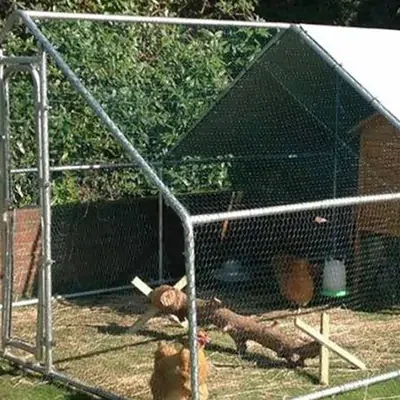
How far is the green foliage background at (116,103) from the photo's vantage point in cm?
926

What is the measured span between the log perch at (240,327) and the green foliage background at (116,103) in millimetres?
2237

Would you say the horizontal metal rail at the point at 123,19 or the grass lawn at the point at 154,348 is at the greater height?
the horizontal metal rail at the point at 123,19

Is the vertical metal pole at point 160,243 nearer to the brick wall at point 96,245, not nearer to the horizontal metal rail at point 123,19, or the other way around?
the brick wall at point 96,245

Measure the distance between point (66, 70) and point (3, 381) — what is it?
203 cm

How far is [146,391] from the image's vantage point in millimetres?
6293

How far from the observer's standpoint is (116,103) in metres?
9.19

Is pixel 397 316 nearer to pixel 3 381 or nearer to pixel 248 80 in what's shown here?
pixel 248 80

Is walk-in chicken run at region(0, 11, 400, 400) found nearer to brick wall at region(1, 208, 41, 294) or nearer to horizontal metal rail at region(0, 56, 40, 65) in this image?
brick wall at region(1, 208, 41, 294)

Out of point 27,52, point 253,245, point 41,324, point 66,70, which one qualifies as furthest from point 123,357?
point 27,52

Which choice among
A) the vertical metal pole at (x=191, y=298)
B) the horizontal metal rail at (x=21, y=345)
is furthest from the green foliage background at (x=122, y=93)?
the vertical metal pole at (x=191, y=298)

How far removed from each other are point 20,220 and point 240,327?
2642 mm

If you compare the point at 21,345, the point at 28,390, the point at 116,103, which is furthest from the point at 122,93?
the point at 28,390

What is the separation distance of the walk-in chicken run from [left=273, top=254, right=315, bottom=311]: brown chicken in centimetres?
1

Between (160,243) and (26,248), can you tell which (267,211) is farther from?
(160,243)
